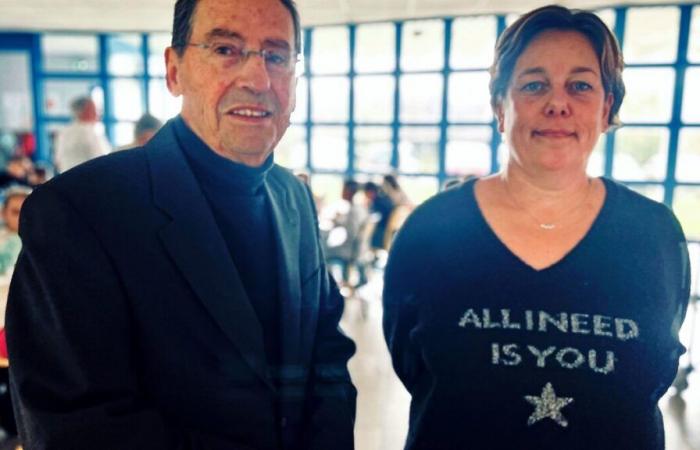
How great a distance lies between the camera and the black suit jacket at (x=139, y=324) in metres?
0.81

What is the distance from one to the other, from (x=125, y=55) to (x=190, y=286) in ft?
30.5

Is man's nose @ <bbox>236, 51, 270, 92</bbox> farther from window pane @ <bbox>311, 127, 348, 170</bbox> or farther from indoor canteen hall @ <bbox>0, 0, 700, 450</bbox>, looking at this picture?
window pane @ <bbox>311, 127, 348, 170</bbox>

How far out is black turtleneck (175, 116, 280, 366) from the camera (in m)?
1.03

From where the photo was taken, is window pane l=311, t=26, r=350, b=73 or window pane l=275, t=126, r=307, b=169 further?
window pane l=275, t=126, r=307, b=169

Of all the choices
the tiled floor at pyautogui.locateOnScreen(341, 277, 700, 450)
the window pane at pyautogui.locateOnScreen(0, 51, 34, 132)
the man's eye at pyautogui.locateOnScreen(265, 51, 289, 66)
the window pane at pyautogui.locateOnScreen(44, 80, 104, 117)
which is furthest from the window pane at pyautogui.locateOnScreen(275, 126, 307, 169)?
the man's eye at pyautogui.locateOnScreen(265, 51, 289, 66)

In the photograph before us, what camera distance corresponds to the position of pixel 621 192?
50.0 inches

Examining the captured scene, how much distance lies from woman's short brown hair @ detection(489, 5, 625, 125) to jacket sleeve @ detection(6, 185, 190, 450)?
907 mm

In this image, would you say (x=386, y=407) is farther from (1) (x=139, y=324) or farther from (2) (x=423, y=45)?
(2) (x=423, y=45)

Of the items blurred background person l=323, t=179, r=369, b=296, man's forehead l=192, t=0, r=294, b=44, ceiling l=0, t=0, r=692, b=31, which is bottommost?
blurred background person l=323, t=179, r=369, b=296

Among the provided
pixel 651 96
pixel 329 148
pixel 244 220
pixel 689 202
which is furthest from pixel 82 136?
pixel 689 202

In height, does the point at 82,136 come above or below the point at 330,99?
below

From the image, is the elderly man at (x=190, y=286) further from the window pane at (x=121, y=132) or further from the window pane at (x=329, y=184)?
the window pane at (x=121, y=132)

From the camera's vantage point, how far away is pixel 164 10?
6816mm

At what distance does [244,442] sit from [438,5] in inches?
240
